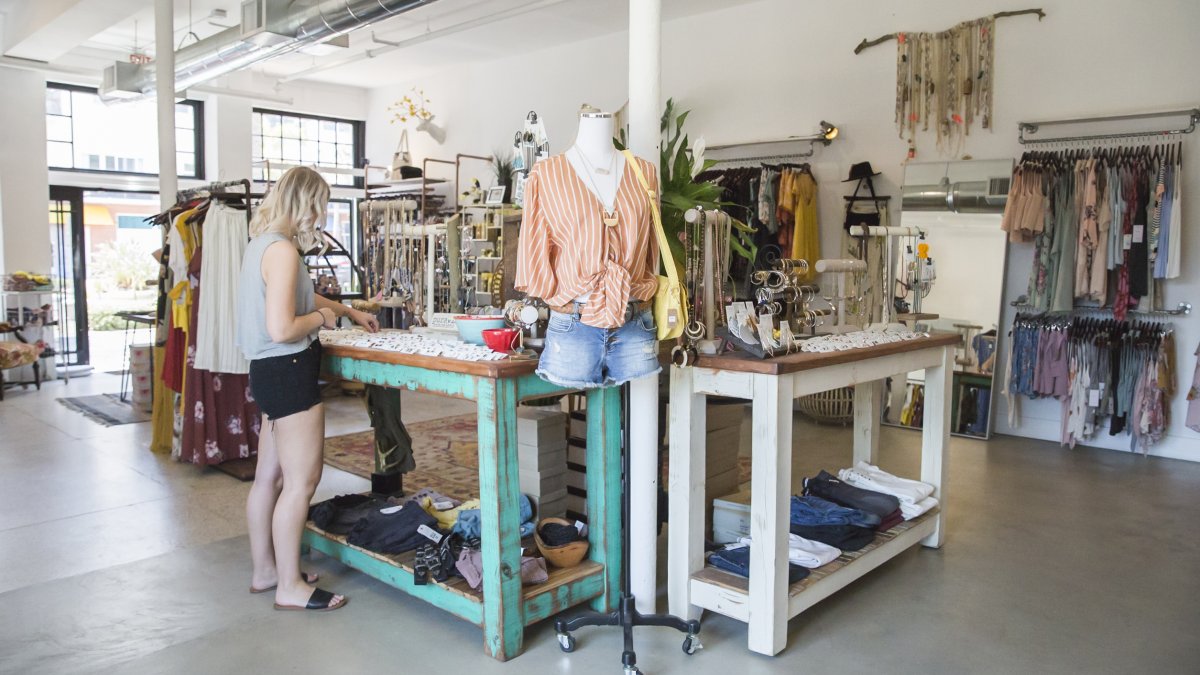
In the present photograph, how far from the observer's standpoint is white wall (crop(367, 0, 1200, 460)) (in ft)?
19.1

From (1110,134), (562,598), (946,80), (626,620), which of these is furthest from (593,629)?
(946,80)

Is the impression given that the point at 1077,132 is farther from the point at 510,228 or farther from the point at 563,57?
the point at 563,57

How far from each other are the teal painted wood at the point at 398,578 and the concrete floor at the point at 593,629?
11 centimetres

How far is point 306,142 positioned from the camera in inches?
464

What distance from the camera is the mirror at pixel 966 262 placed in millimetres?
6480

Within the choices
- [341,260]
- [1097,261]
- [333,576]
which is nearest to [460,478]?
[333,576]

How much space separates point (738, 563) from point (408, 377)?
137 centimetres

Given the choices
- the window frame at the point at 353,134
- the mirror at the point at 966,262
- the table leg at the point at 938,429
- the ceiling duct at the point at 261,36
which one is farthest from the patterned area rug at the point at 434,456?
the window frame at the point at 353,134

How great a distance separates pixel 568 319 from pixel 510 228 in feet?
3.45

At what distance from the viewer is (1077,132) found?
6.14 meters

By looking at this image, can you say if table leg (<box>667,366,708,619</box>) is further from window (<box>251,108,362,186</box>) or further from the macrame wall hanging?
window (<box>251,108,362,186</box>)

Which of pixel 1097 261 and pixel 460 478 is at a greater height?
pixel 1097 261

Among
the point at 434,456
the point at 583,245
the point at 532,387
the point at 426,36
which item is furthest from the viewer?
the point at 426,36

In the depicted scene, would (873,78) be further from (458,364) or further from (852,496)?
(458,364)
